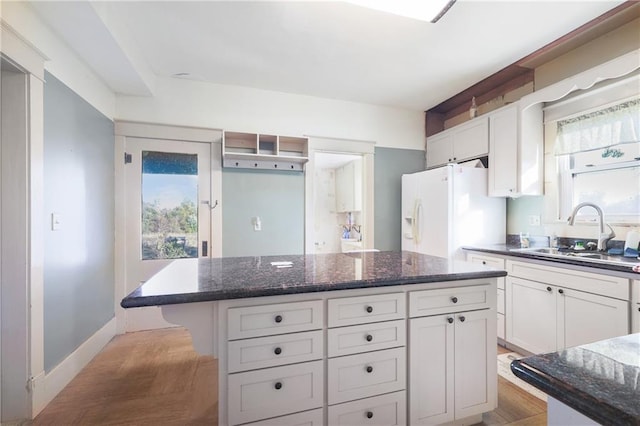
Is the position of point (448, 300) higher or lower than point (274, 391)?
higher

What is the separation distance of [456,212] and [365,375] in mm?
2193

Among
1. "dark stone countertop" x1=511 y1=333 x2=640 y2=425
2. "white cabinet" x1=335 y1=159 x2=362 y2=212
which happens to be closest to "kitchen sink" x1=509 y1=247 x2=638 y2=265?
"dark stone countertop" x1=511 y1=333 x2=640 y2=425

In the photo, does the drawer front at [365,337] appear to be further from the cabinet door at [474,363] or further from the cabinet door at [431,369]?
the cabinet door at [474,363]

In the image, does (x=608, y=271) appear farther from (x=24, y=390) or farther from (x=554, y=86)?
(x=24, y=390)

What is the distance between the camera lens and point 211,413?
1.84 meters

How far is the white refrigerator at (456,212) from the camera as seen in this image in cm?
307

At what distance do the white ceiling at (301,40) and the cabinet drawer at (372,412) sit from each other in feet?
8.15

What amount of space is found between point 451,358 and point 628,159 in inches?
90.6

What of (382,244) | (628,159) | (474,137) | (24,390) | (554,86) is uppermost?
(554,86)

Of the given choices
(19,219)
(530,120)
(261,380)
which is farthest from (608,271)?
(19,219)

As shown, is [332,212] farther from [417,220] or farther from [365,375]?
[365,375]

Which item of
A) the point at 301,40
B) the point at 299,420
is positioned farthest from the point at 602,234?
the point at 301,40

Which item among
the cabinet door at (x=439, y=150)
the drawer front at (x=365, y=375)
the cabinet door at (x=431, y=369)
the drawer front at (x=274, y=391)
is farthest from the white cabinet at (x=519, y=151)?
the drawer front at (x=274, y=391)

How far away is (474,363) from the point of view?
1.63 m
